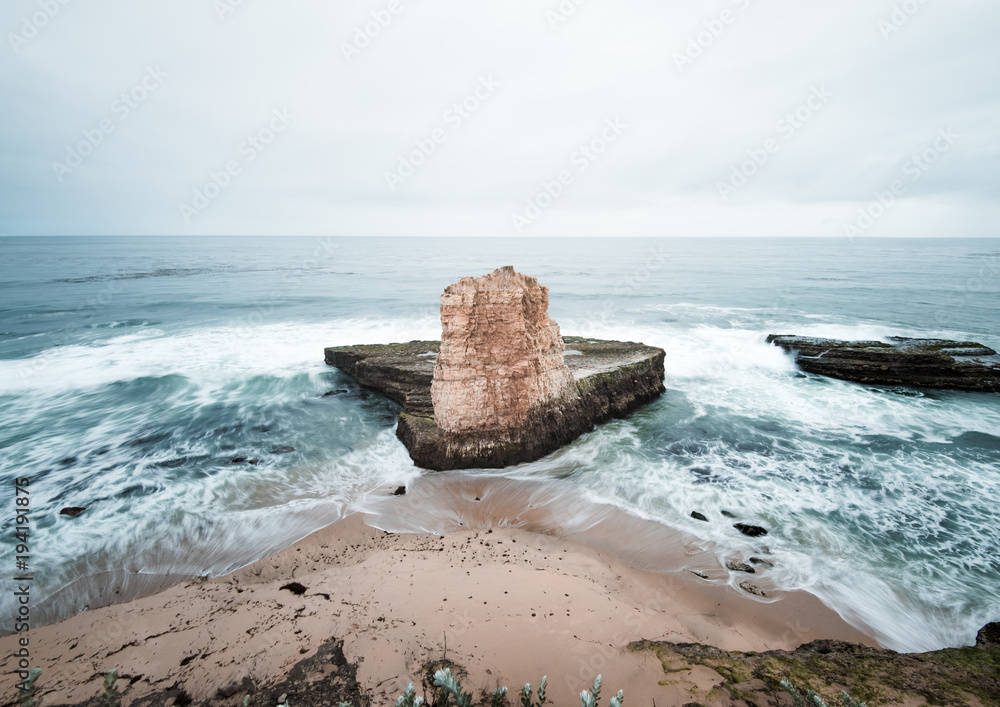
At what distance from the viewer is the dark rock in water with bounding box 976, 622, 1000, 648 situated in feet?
16.5

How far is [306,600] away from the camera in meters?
5.34

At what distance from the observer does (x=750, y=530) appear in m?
7.21

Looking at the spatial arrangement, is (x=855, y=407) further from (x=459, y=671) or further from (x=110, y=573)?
(x=110, y=573)

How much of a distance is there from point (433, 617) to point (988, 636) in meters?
6.64

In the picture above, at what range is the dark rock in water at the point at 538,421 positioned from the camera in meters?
9.16

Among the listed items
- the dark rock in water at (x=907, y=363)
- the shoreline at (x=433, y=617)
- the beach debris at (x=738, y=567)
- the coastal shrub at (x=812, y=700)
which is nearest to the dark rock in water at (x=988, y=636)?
the shoreline at (x=433, y=617)

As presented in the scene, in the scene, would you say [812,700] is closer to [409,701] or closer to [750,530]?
[409,701]

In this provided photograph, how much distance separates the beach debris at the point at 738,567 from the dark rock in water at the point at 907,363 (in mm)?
12418

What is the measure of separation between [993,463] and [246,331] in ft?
89.9

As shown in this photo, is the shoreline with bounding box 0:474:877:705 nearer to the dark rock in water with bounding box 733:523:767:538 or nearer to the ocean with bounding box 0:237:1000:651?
the ocean with bounding box 0:237:1000:651

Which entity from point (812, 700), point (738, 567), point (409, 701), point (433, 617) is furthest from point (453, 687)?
point (738, 567)

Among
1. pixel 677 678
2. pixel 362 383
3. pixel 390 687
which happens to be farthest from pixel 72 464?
pixel 677 678

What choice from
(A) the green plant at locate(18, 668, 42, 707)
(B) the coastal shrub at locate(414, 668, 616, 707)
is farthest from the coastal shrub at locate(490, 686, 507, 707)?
(A) the green plant at locate(18, 668, 42, 707)

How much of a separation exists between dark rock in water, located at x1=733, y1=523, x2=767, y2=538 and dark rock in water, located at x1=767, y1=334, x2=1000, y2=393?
11.4 metres
